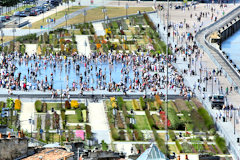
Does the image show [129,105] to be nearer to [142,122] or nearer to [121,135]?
[142,122]

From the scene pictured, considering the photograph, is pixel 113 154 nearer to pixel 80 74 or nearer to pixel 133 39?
pixel 80 74

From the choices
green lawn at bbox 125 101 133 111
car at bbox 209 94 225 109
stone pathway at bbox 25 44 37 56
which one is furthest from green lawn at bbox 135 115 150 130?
stone pathway at bbox 25 44 37 56

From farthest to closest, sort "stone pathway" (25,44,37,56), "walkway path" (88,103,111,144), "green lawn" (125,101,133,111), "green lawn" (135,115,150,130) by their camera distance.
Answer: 1. "stone pathway" (25,44,37,56)
2. "green lawn" (125,101,133,111)
3. "green lawn" (135,115,150,130)
4. "walkway path" (88,103,111,144)

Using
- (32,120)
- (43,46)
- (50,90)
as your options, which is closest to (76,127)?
(32,120)

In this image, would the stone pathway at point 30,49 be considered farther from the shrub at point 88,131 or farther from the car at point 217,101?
the shrub at point 88,131

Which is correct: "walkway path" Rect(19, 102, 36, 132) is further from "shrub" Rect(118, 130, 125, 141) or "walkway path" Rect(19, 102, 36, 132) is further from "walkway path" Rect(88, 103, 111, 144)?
"shrub" Rect(118, 130, 125, 141)
